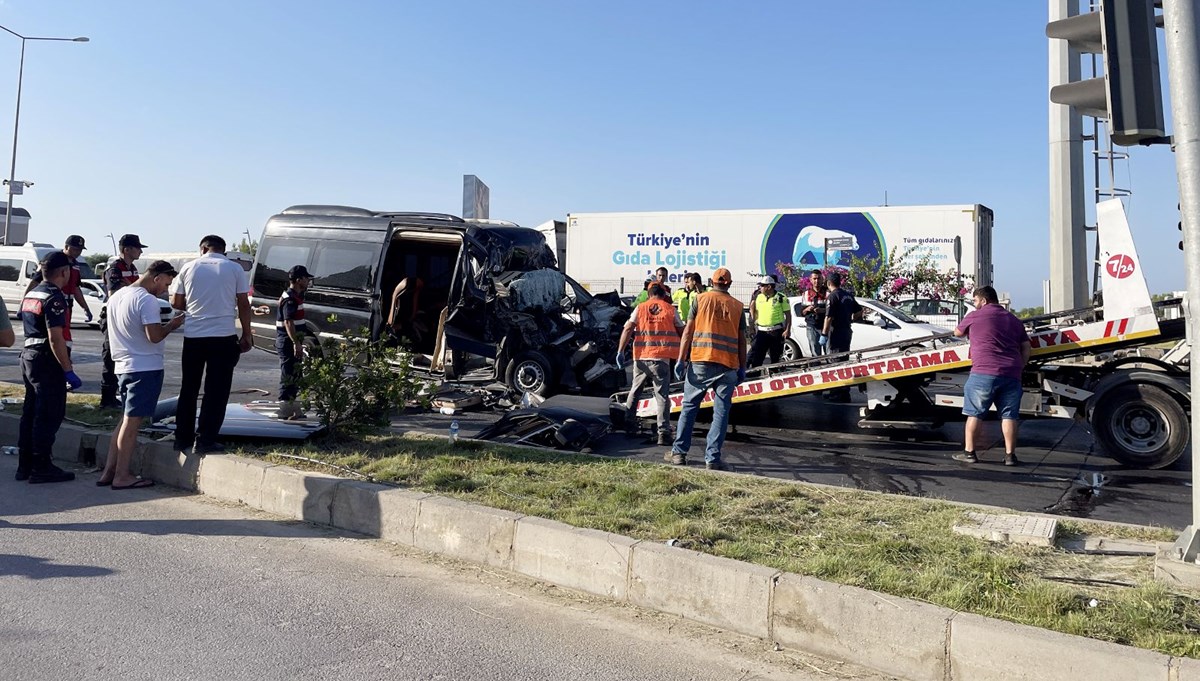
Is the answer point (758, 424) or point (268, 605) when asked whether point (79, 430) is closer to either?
point (268, 605)

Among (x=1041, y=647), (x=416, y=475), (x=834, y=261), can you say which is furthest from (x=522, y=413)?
(x=834, y=261)

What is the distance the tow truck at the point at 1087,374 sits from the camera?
7.73 m

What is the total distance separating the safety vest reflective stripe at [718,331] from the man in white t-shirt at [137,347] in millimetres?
3797

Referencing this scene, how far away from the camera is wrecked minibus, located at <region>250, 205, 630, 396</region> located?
1102cm

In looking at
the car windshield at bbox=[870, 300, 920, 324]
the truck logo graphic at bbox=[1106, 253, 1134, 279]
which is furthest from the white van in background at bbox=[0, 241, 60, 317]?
the truck logo graphic at bbox=[1106, 253, 1134, 279]

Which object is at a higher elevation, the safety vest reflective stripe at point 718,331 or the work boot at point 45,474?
the safety vest reflective stripe at point 718,331

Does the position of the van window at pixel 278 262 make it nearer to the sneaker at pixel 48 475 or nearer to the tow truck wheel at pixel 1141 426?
the sneaker at pixel 48 475

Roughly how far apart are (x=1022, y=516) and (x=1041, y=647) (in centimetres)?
202

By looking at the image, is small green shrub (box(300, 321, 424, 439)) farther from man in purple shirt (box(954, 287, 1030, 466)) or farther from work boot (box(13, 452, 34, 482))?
man in purple shirt (box(954, 287, 1030, 466))

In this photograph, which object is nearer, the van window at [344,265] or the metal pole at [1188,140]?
the metal pole at [1188,140]

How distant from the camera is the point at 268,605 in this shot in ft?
14.5

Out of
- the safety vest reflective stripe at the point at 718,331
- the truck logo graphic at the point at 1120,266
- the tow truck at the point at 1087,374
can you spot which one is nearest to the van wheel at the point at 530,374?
the tow truck at the point at 1087,374

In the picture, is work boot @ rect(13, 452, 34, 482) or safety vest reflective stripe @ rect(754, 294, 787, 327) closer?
work boot @ rect(13, 452, 34, 482)

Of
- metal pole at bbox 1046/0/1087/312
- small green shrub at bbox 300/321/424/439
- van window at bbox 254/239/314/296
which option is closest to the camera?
small green shrub at bbox 300/321/424/439
